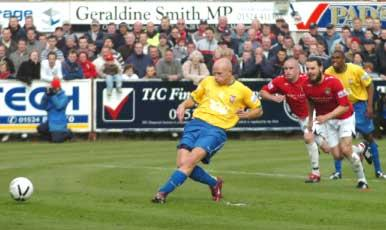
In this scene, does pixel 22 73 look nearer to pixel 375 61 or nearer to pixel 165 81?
pixel 165 81

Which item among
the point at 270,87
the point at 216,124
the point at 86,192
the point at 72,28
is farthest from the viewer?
the point at 72,28

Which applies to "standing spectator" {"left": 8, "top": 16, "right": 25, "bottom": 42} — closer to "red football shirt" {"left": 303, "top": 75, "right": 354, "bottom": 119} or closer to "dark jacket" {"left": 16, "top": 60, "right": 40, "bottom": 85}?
"dark jacket" {"left": 16, "top": 60, "right": 40, "bottom": 85}

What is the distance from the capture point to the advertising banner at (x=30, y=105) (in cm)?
2639

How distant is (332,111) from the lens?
16.3m

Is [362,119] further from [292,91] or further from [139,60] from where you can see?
[139,60]

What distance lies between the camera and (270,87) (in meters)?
17.7

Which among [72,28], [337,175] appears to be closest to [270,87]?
[337,175]

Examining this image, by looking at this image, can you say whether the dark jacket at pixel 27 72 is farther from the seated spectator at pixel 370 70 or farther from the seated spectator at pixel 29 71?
the seated spectator at pixel 370 70

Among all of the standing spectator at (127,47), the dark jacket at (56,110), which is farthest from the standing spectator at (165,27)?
the dark jacket at (56,110)

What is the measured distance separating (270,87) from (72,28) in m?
15.5

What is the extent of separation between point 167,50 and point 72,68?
2262 mm

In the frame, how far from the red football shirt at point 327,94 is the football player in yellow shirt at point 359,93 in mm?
993

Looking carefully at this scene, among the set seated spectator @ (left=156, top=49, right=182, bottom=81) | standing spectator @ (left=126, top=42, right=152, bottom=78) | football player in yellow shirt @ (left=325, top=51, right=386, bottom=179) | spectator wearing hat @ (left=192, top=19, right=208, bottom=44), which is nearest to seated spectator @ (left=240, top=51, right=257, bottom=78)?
seated spectator @ (left=156, top=49, right=182, bottom=81)

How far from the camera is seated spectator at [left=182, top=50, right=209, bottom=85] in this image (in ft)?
87.7
